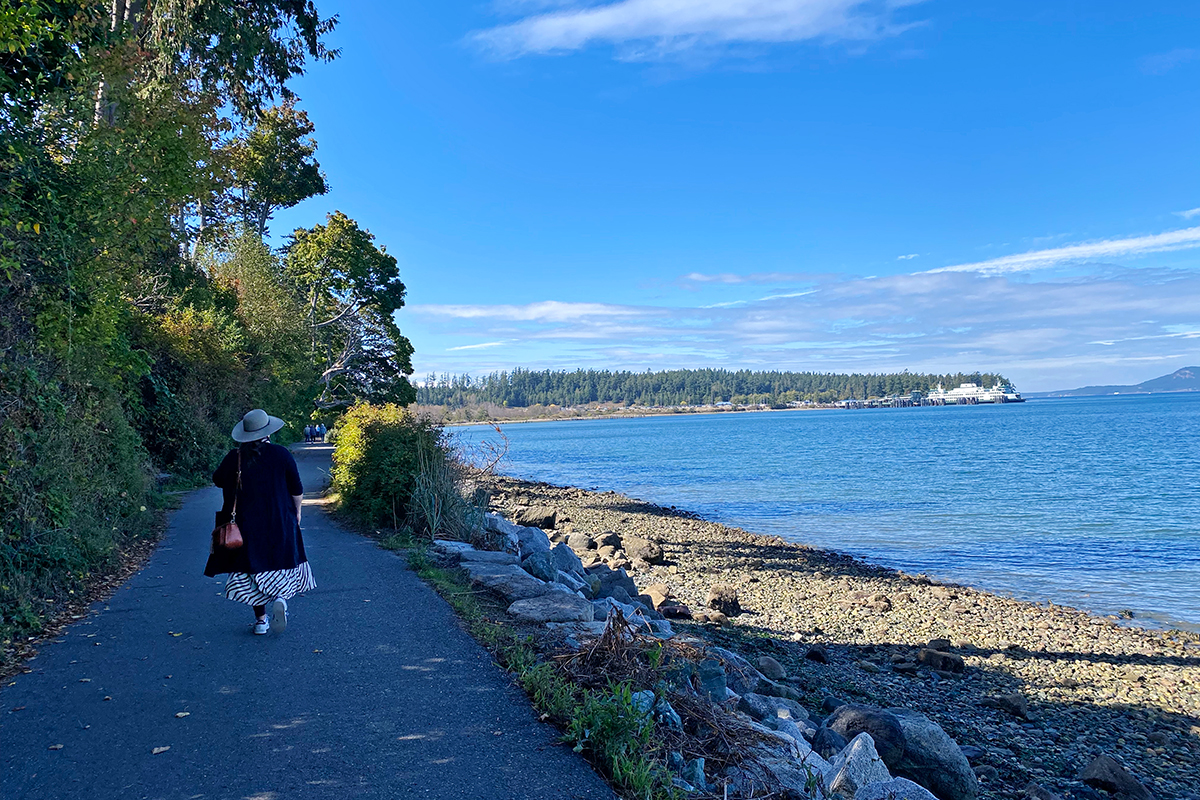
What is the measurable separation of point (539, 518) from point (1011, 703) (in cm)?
1513

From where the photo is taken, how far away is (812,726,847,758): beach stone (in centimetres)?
591

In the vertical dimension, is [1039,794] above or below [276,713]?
below

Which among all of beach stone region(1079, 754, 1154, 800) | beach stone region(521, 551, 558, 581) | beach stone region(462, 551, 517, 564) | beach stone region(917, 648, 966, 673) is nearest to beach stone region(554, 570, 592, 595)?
beach stone region(521, 551, 558, 581)

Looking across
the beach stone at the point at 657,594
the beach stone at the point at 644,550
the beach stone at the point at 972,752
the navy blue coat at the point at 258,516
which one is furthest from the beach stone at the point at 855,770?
the beach stone at the point at 644,550

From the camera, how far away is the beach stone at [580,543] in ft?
61.0

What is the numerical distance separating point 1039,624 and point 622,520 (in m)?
13.9

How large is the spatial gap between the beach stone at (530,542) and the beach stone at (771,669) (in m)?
3.60

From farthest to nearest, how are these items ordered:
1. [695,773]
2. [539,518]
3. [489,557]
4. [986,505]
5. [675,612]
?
[986,505]
[539,518]
[675,612]
[489,557]
[695,773]

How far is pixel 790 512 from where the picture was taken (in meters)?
26.2

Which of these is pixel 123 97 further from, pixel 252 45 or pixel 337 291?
pixel 337 291

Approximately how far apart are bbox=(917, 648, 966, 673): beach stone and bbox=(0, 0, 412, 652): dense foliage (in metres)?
10.0

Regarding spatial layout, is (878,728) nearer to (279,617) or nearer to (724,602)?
(279,617)

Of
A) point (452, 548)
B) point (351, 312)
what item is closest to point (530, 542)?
point (452, 548)

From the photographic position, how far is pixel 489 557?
9672 mm
